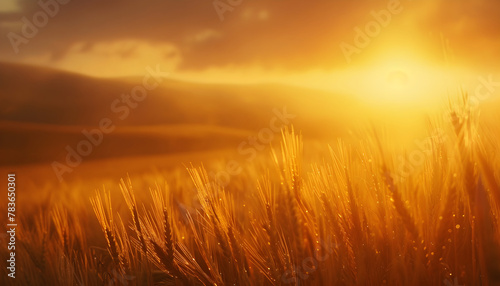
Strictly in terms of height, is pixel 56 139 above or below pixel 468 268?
above

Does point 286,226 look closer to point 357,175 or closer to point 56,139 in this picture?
point 357,175

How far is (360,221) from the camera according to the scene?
1.26 m

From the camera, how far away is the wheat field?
1.14 m

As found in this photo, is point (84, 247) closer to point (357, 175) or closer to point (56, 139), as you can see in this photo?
point (357, 175)

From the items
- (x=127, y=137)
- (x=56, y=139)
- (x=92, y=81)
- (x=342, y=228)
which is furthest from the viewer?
(x=92, y=81)

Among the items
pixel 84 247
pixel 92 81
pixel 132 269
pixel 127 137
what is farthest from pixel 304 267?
pixel 92 81

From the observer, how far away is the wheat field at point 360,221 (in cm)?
114

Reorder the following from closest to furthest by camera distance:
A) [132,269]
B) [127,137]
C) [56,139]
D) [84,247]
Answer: [132,269], [84,247], [56,139], [127,137]

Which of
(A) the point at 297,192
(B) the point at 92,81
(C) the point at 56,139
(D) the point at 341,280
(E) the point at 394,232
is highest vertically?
(B) the point at 92,81

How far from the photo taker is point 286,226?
135 cm

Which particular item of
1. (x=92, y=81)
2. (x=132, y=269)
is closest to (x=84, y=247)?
(x=132, y=269)

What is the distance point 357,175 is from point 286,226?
0.24m

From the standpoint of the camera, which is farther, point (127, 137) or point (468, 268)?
point (127, 137)

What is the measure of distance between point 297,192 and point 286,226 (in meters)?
0.10
